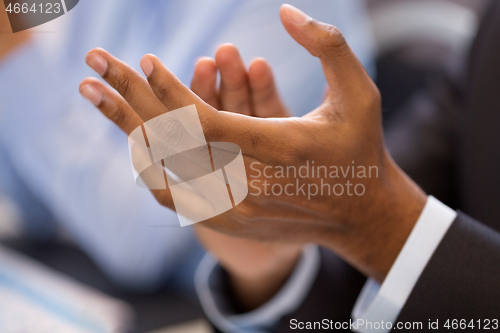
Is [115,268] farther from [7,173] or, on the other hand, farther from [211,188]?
[211,188]

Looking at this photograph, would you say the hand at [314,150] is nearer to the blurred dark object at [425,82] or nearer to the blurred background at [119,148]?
the blurred background at [119,148]

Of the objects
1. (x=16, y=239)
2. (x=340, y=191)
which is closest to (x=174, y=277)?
(x=16, y=239)

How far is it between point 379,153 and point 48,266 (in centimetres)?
50

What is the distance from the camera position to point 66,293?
0.50 meters

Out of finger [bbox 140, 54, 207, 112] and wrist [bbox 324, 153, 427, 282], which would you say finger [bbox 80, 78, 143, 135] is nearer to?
finger [bbox 140, 54, 207, 112]

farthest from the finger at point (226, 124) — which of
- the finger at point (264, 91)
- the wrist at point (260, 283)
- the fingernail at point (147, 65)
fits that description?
the wrist at point (260, 283)

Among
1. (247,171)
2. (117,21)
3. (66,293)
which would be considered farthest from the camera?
(66,293)

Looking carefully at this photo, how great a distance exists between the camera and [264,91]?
38cm

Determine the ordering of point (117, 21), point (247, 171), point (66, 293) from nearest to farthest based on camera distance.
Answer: point (247, 171)
point (117, 21)
point (66, 293)

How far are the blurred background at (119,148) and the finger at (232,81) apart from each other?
0.07 m

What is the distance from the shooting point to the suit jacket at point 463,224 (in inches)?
12.1

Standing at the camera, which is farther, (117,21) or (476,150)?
(476,150)

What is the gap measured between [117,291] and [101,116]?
26cm

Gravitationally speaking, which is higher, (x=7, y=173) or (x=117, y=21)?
(x=117, y=21)
